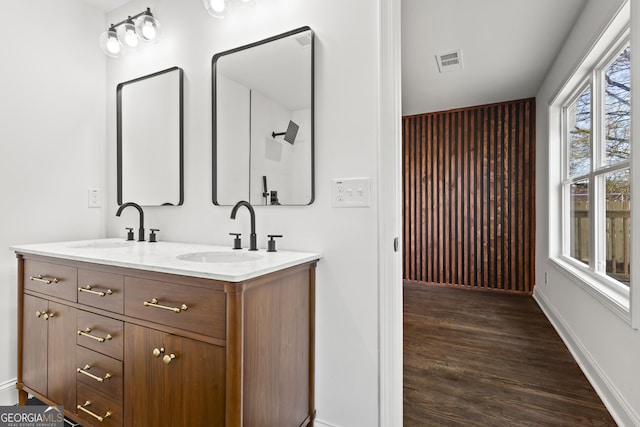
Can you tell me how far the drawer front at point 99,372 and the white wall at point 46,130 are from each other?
32.9 inches

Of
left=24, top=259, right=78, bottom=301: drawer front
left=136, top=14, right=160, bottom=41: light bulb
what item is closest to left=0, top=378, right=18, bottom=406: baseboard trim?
left=24, top=259, right=78, bottom=301: drawer front

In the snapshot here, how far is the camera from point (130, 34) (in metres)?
2.03

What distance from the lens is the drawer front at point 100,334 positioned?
4.33ft

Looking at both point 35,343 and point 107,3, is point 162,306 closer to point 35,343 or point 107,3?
point 35,343

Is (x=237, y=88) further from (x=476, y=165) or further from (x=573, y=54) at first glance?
(x=476, y=165)

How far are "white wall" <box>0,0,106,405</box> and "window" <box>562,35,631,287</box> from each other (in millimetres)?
3286

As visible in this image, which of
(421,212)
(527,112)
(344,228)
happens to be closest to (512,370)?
(344,228)

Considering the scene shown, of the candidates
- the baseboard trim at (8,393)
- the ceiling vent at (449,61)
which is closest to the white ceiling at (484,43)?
the ceiling vent at (449,61)

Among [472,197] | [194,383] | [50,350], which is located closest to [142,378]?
[194,383]

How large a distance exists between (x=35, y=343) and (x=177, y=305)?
110 cm

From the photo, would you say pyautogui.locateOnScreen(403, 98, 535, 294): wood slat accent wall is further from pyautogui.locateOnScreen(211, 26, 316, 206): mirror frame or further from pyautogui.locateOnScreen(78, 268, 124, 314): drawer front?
pyautogui.locateOnScreen(78, 268, 124, 314): drawer front

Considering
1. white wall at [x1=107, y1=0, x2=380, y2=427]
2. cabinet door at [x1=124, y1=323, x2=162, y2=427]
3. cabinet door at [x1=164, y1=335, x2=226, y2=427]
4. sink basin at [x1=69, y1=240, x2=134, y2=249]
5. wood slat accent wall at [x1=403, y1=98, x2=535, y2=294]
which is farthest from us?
wood slat accent wall at [x1=403, y1=98, x2=535, y2=294]

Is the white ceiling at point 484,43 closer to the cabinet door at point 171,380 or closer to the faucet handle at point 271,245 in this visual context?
the faucet handle at point 271,245

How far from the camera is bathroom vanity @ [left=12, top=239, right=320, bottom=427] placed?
3.54 feet
